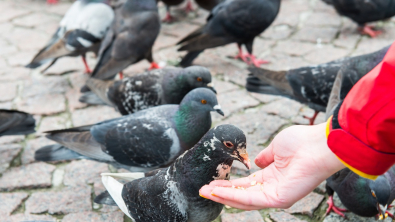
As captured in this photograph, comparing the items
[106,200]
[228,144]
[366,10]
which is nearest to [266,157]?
[228,144]

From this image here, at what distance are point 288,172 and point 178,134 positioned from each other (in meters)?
1.33

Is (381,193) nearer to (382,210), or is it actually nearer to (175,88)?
(382,210)

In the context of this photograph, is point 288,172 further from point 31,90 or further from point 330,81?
point 31,90

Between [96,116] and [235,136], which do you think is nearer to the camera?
[235,136]

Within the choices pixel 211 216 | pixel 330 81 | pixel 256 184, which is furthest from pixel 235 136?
pixel 330 81

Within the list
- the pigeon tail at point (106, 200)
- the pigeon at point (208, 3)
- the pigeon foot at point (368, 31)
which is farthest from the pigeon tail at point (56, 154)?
the pigeon foot at point (368, 31)

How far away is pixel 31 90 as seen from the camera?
18.3ft

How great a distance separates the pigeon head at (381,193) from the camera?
298 cm

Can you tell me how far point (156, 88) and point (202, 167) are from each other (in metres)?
1.79

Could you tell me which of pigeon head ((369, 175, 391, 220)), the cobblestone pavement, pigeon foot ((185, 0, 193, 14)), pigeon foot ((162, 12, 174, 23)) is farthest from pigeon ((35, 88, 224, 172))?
pigeon foot ((185, 0, 193, 14))

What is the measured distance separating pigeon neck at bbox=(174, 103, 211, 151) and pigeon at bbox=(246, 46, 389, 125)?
1293 mm

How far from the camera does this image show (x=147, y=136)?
355cm

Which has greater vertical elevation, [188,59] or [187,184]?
[187,184]

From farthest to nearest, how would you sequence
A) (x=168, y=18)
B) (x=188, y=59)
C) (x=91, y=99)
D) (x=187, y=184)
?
(x=168, y=18) → (x=188, y=59) → (x=91, y=99) → (x=187, y=184)
